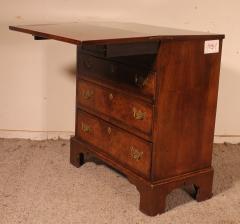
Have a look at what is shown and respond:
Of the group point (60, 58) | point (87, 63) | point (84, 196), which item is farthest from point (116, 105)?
point (60, 58)

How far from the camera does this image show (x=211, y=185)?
2096mm

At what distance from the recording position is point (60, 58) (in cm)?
275

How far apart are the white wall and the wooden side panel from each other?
2.62ft

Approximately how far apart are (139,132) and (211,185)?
44cm

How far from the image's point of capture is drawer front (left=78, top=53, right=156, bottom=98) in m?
1.85

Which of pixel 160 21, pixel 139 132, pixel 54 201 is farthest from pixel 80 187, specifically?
pixel 160 21

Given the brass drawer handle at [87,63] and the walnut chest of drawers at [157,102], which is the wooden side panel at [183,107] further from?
the brass drawer handle at [87,63]

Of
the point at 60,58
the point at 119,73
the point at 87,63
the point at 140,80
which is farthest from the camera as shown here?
the point at 60,58

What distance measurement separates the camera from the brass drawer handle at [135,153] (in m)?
1.96

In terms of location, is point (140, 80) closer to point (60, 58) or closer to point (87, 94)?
point (87, 94)

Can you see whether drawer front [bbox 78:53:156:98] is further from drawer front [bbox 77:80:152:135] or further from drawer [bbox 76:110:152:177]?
drawer [bbox 76:110:152:177]

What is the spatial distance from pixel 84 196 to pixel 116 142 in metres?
0.28

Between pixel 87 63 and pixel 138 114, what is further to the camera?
pixel 87 63

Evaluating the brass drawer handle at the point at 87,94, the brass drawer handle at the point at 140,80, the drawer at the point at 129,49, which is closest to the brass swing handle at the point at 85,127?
the brass drawer handle at the point at 87,94
